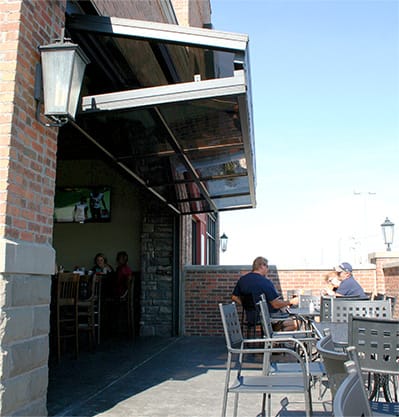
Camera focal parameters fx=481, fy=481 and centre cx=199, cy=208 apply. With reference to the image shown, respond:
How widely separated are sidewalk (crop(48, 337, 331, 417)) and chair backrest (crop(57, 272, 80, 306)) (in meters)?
0.77

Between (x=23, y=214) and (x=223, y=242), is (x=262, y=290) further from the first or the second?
(x=223, y=242)

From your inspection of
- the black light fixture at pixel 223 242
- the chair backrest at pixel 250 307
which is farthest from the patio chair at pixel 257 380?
the black light fixture at pixel 223 242

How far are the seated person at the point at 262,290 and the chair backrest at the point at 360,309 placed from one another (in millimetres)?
2069

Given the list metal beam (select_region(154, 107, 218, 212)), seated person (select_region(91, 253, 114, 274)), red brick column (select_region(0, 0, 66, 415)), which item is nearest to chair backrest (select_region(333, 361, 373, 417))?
red brick column (select_region(0, 0, 66, 415))

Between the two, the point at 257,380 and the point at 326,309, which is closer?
the point at 257,380

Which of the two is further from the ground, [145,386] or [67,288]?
[67,288]

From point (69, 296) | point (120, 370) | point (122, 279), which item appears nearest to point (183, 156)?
point (69, 296)

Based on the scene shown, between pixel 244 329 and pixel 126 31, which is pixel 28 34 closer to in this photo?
pixel 126 31

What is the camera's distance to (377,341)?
262 cm

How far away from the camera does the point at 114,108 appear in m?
3.95

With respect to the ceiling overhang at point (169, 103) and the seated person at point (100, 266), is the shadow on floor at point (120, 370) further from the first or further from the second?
the ceiling overhang at point (169, 103)

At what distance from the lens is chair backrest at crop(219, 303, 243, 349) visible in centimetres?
336

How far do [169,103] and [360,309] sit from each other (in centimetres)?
238

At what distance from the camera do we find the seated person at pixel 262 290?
21.2 feet
